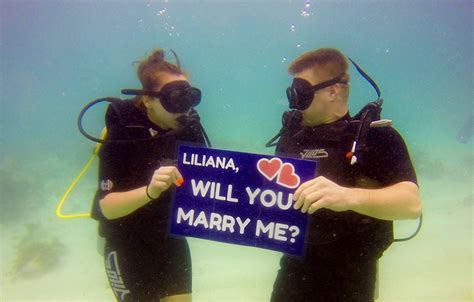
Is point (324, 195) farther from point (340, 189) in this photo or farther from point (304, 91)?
point (304, 91)

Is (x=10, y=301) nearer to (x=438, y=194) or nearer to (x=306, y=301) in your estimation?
(x=306, y=301)

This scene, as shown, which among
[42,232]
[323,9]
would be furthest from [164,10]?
[42,232]

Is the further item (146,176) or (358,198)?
(146,176)

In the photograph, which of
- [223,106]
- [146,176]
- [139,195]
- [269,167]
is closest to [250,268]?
[146,176]

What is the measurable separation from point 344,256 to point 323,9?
10889cm

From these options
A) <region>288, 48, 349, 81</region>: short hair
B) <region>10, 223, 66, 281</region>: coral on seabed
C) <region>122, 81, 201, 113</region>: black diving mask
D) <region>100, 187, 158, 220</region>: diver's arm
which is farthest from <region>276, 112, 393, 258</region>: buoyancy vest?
<region>10, 223, 66, 281</region>: coral on seabed

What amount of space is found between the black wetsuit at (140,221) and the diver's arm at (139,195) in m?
0.15

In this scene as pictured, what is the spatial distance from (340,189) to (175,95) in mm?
1650

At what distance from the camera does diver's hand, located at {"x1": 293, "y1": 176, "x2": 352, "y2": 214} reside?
7.68ft

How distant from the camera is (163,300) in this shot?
3543 mm

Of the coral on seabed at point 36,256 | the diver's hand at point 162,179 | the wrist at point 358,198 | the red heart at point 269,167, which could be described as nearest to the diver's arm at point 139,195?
the diver's hand at point 162,179

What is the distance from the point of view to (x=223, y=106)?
120m

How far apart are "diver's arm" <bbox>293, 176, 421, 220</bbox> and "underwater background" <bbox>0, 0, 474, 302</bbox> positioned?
7.10 feet

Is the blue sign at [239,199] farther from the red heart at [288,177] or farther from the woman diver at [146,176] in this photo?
→ the woman diver at [146,176]
